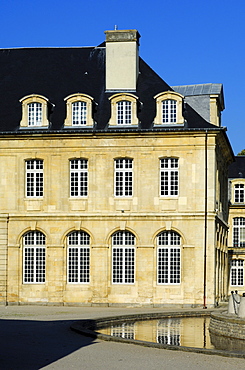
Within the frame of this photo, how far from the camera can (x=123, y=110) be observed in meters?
39.2

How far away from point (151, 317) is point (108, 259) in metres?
10.6

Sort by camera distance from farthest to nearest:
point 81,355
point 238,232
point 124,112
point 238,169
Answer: point 238,169 → point 238,232 → point 124,112 → point 81,355

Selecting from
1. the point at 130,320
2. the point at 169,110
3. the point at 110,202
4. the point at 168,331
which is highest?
the point at 169,110

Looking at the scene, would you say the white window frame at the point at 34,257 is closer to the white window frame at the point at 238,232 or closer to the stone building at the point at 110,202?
the stone building at the point at 110,202

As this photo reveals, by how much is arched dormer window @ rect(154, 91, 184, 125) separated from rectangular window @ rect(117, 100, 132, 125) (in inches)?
56.2

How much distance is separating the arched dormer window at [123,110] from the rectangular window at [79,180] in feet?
8.69

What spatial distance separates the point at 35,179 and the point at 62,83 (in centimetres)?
619

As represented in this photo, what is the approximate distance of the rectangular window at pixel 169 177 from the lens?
38062 millimetres

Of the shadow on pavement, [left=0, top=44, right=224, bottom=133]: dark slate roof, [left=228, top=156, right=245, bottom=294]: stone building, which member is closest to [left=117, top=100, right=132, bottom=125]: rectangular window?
[left=0, top=44, right=224, bottom=133]: dark slate roof

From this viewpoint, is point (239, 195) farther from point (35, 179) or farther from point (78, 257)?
point (35, 179)

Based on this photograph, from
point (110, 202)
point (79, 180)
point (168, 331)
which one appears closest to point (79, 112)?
point (79, 180)

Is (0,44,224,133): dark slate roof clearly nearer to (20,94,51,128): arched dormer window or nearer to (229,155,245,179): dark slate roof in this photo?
(20,94,51,128): arched dormer window

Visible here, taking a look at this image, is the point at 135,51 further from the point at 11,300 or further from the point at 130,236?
the point at 11,300

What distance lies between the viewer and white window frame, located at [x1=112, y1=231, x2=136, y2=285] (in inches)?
1501
